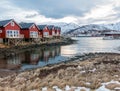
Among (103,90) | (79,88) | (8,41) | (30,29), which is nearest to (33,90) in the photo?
(79,88)

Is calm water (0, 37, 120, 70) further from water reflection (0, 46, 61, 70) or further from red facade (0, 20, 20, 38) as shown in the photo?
red facade (0, 20, 20, 38)

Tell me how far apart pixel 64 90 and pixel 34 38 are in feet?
143

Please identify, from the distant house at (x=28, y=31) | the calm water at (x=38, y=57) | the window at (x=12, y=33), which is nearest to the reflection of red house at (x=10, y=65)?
the calm water at (x=38, y=57)

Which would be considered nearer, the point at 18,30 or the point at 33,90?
the point at 33,90

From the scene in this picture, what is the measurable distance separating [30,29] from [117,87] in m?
42.8

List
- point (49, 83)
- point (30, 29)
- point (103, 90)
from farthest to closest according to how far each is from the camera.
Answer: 1. point (30, 29)
2. point (49, 83)
3. point (103, 90)

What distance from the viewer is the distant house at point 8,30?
42.8 m

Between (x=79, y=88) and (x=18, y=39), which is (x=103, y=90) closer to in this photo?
(x=79, y=88)

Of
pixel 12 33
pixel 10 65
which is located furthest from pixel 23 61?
pixel 12 33

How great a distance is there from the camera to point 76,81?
10383mm

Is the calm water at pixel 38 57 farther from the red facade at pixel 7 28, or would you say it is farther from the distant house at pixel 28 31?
the distant house at pixel 28 31

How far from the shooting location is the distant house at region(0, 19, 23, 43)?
42.8 m

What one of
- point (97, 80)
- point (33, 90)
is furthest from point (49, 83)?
point (97, 80)

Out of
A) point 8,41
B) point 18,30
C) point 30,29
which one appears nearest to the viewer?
point 8,41
